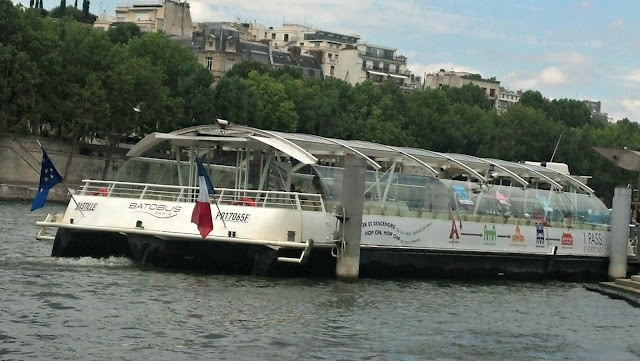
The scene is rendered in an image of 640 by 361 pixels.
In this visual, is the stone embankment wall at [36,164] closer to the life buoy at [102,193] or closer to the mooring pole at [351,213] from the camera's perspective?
the life buoy at [102,193]

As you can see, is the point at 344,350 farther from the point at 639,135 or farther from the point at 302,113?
the point at 639,135

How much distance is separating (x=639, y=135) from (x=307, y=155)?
140 m

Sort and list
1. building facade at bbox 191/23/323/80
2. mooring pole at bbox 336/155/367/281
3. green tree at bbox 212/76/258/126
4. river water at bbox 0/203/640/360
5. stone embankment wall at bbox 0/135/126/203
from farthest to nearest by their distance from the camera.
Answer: building facade at bbox 191/23/323/80 < green tree at bbox 212/76/258/126 < stone embankment wall at bbox 0/135/126/203 < mooring pole at bbox 336/155/367/281 < river water at bbox 0/203/640/360

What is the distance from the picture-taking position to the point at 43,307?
26.2 metres

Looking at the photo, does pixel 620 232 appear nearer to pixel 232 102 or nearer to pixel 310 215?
pixel 310 215

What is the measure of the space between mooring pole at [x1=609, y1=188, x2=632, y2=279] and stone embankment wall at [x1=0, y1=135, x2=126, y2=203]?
154 ft

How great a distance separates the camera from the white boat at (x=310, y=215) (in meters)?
34.1

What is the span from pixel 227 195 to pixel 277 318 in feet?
28.6

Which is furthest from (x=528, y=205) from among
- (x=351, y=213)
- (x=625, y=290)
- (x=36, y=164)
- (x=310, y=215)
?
(x=36, y=164)

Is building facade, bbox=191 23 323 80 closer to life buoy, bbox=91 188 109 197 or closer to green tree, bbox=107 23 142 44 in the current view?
green tree, bbox=107 23 142 44

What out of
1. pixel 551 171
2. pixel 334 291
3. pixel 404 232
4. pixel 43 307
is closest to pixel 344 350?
pixel 43 307

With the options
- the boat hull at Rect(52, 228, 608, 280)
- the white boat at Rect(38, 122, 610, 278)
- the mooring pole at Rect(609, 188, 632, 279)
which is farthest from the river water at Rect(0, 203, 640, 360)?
the mooring pole at Rect(609, 188, 632, 279)

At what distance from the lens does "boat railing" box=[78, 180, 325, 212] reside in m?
34.7

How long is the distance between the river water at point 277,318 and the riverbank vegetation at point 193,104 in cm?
5756
